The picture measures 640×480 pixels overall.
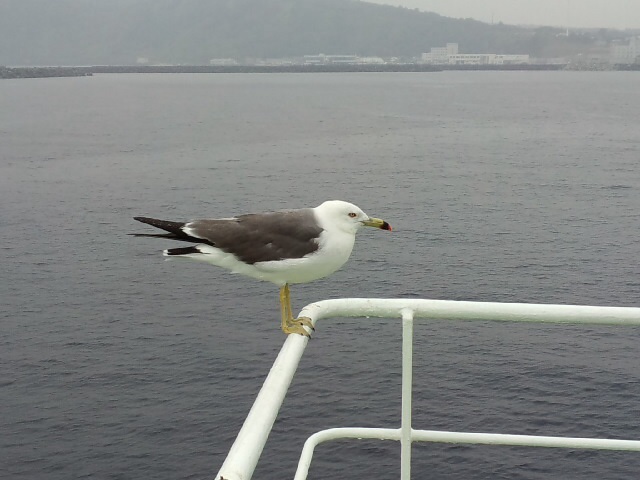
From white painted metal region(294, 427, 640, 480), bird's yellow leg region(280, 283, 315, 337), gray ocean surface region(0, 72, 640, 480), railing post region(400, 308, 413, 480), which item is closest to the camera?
railing post region(400, 308, 413, 480)

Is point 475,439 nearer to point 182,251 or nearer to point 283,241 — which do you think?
point 283,241

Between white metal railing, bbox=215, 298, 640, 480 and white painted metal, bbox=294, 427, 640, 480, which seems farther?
white painted metal, bbox=294, 427, 640, 480

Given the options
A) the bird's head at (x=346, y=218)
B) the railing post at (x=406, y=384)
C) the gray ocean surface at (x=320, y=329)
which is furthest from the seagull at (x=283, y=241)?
the gray ocean surface at (x=320, y=329)

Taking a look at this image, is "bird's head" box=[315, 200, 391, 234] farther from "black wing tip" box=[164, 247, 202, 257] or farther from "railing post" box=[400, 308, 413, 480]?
"railing post" box=[400, 308, 413, 480]

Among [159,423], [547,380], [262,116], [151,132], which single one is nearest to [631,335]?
[547,380]

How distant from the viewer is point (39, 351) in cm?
5012

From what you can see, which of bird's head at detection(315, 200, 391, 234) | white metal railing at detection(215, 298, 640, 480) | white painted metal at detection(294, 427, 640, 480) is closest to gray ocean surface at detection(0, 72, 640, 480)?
bird's head at detection(315, 200, 391, 234)

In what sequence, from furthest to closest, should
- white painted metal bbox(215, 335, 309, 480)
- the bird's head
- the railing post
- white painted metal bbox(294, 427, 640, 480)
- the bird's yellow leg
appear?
the bird's head
the bird's yellow leg
white painted metal bbox(294, 427, 640, 480)
the railing post
white painted metal bbox(215, 335, 309, 480)

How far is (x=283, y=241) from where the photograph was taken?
6902mm

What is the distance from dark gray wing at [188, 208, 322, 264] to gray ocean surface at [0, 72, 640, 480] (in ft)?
101

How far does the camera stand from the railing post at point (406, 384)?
4449mm

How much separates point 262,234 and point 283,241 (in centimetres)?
25

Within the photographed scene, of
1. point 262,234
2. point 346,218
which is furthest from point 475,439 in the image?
point 262,234

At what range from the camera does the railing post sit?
4449mm
